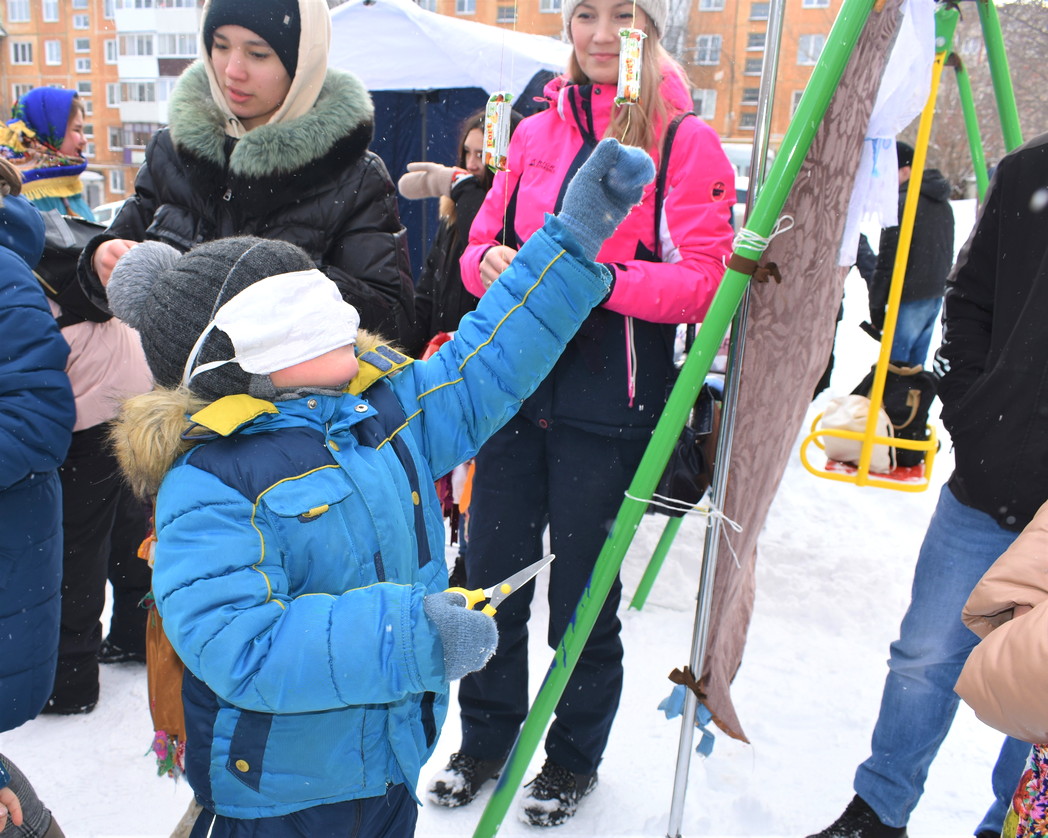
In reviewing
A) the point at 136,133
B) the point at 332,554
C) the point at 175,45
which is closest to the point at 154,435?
the point at 332,554

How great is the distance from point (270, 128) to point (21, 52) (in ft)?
73.5

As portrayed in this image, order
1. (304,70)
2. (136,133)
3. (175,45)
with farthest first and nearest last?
(175,45) → (136,133) → (304,70)

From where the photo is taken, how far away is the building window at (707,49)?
2.58 metres

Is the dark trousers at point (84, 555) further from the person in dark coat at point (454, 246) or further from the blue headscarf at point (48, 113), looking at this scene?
the blue headscarf at point (48, 113)

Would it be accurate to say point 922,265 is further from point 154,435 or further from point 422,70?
point 154,435

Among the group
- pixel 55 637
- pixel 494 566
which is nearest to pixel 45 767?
pixel 55 637

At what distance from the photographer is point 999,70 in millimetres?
2154

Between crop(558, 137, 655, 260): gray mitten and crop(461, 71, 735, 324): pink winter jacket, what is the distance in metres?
0.35

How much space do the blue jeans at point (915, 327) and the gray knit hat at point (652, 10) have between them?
4.46 m

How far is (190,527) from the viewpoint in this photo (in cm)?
115

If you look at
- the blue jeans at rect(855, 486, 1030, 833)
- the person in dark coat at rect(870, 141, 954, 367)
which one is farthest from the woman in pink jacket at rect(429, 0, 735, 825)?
the person in dark coat at rect(870, 141, 954, 367)

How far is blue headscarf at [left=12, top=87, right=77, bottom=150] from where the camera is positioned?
3398 mm

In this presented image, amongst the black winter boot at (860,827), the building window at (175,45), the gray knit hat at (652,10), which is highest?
the building window at (175,45)

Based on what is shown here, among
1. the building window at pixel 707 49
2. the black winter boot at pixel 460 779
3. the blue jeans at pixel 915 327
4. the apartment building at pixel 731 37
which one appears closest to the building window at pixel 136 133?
the blue jeans at pixel 915 327
